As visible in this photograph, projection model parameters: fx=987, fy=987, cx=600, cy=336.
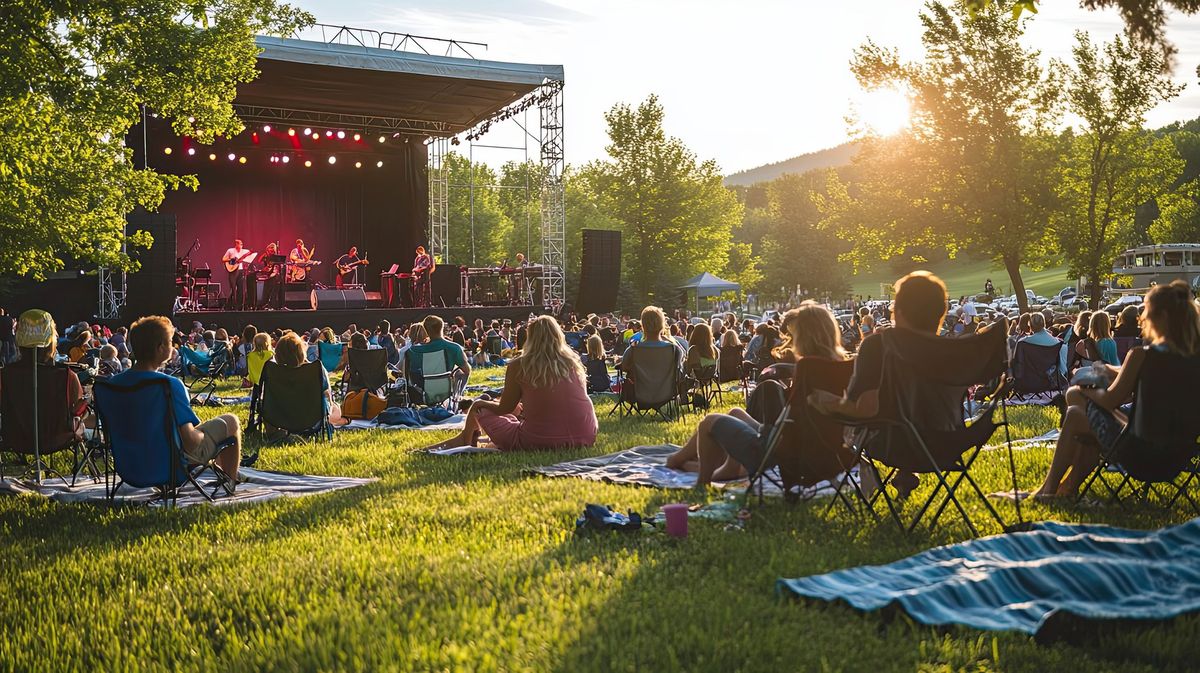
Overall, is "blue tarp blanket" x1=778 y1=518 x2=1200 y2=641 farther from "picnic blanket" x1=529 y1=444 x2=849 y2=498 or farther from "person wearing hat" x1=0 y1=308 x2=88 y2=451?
"person wearing hat" x1=0 y1=308 x2=88 y2=451

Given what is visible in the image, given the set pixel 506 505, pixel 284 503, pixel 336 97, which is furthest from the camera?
pixel 336 97

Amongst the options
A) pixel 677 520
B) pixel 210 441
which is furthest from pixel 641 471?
pixel 210 441

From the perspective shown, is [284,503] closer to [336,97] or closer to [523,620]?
[523,620]

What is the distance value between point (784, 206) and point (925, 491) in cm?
7355

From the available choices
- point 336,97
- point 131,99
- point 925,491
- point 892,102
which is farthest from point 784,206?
point 925,491

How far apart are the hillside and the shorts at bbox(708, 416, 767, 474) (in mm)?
147780

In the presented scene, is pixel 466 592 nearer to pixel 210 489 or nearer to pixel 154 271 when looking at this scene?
pixel 210 489

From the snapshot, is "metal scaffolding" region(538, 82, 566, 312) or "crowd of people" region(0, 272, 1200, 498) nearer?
"crowd of people" region(0, 272, 1200, 498)

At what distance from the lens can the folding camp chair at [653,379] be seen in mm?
9828

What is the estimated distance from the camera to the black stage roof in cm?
2108

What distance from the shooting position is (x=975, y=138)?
2894 cm

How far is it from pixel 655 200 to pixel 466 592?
137ft

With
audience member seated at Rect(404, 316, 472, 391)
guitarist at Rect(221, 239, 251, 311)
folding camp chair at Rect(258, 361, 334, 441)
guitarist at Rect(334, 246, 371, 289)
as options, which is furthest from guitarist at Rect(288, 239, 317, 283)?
folding camp chair at Rect(258, 361, 334, 441)

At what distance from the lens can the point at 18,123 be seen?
10.1 metres
